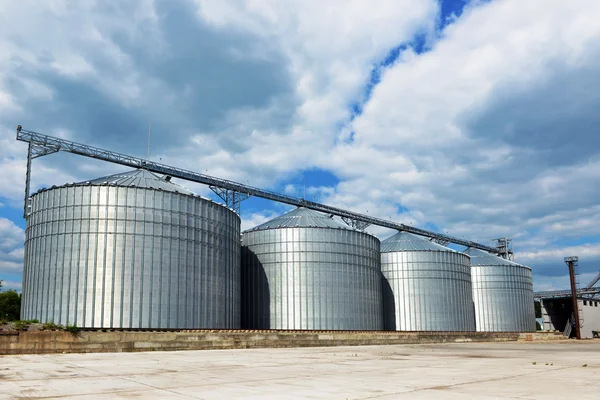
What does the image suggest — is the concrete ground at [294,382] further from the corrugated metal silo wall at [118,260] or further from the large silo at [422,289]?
the large silo at [422,289]

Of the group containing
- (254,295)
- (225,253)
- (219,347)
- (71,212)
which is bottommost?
(219,347)

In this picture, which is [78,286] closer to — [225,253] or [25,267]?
[25,267]

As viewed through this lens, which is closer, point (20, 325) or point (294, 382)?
point (294, 382)

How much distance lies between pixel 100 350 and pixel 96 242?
515 inches

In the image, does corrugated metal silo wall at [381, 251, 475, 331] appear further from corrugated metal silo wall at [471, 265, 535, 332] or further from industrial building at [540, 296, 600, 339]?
industrial building at [540, 296, 600, 339]

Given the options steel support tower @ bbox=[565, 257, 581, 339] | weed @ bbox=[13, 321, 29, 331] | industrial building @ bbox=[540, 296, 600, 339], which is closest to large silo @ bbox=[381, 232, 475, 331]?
steel support tower @ bbox=[565, 257, 581, 339]

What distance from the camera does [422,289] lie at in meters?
79.3

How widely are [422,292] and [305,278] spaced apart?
80.7 ft

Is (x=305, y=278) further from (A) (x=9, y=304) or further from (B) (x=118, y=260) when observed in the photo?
(A) (x=9, y=304)

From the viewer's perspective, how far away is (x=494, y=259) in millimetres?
100500

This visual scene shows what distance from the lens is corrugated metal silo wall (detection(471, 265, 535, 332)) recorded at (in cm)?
9481

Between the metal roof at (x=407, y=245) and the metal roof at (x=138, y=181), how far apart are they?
133 ft

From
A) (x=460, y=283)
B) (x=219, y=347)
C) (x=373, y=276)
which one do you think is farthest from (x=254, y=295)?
(x=460, y=283)

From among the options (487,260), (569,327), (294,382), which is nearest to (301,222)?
(487,260)
